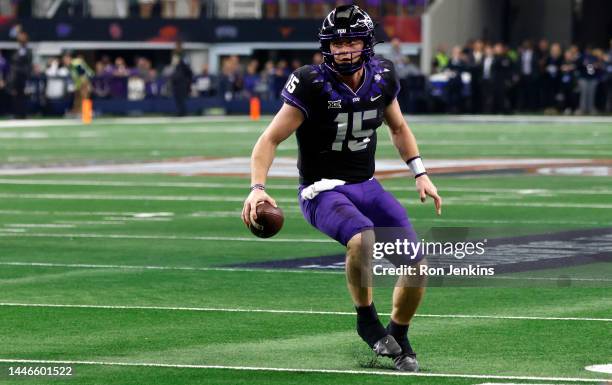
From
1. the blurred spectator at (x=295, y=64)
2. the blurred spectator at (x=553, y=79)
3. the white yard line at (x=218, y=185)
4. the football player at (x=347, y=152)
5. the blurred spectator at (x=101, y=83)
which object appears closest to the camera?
the football player at (x=347, y=152)

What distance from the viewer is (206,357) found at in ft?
30.6

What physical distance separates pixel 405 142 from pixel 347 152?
47cm

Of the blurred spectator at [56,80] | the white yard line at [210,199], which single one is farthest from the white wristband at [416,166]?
the blurred spectator at [56,80]

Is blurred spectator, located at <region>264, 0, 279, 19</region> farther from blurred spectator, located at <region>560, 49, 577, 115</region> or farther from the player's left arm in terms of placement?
the player's left arm

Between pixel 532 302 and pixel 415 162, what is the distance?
7.75 ft

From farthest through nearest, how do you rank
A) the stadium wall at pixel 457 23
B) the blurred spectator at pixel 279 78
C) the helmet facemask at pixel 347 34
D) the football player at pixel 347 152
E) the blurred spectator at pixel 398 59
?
the stadium wall at pixel 457 23
the blurred spectator at pixel 279 78
the blurred spectator at pixel 398 59
the helmet facemask at pixel 347 34
the football player at pixel 347 152

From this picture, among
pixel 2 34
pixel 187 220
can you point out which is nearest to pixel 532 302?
pixel 187 220

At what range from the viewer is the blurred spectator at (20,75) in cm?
4497

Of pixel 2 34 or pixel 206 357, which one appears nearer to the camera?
pixel 206 357

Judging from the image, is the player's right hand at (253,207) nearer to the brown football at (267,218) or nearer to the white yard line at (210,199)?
the brown football at (267,218)

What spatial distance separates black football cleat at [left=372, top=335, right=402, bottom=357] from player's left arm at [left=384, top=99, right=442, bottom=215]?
792mm

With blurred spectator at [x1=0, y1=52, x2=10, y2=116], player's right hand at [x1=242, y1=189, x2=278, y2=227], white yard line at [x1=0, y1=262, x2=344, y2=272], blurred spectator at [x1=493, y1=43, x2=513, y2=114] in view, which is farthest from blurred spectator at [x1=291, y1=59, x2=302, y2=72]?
player's right hand at [x1=242, y1=189, x2=278, y2=227]

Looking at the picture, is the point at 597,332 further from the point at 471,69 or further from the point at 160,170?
the point at 471,69

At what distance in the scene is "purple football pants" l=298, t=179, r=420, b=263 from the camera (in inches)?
346
